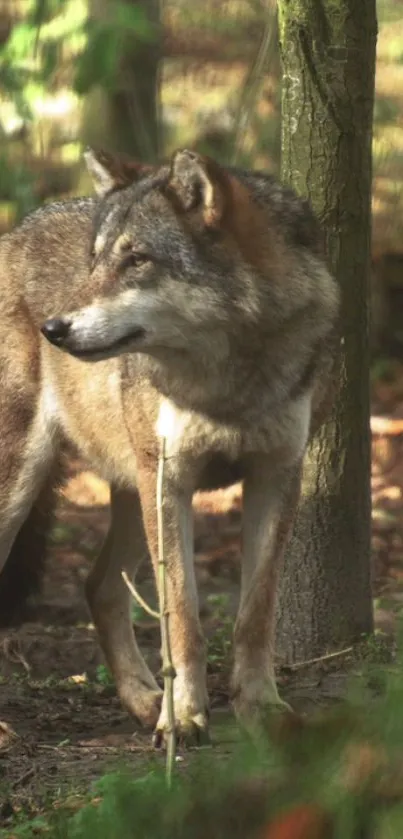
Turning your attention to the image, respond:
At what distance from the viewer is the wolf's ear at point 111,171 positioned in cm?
587

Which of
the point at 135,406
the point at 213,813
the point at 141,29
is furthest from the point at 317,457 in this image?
the point at 213,813

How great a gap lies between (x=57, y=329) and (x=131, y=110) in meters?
9.38

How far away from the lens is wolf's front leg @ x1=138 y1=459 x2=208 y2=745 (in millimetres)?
5688

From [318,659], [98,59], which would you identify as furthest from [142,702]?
[98,59]

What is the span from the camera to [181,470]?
5.76m

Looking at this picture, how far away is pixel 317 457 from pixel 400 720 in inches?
193

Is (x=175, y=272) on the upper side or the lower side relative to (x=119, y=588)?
upper

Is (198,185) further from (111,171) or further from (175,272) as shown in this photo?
(111,171)

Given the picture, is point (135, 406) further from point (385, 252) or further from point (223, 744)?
point (385, 252)

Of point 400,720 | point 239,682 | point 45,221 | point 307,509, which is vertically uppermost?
point 45,221

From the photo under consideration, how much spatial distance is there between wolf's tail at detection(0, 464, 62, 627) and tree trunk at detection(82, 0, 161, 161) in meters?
7.35

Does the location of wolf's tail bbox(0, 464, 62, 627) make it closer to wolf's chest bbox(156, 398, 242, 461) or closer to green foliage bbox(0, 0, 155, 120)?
wolf's chest bbox(156, 398, 242, 461)

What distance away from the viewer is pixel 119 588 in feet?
23.3

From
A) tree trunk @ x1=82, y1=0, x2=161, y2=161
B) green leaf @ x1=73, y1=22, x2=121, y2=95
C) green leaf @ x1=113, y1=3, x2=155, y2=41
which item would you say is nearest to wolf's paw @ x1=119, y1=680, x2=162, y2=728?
green leaf @ x1=73, y1=22, x2=121, y2=95
